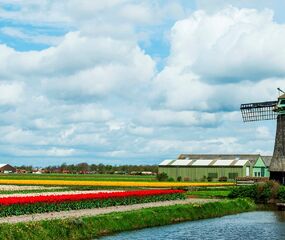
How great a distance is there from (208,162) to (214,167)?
2.35m

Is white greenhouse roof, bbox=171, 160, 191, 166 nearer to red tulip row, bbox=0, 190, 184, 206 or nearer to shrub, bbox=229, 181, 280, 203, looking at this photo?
shrub, bbox=229, 181, 280, 203

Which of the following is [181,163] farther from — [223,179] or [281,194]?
[281,194]

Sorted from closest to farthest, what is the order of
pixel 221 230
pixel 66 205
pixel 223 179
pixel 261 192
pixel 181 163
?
pixel 221 230 < pixel 66 205 < pixel 261 192 < pixel 223 179 < pixel 181 163

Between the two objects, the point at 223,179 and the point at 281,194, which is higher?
the point at 223,179

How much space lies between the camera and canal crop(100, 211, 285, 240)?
30094 millimetres

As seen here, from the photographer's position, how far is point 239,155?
110188 millimetres

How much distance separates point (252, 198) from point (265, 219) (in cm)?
1664

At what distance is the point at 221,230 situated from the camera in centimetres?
3331

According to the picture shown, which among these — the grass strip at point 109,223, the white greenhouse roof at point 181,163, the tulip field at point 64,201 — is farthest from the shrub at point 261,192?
the white greenhouse roof at point 181,163

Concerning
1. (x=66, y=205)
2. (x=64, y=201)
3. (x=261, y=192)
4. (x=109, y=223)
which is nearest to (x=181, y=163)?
(x=261, y=192)

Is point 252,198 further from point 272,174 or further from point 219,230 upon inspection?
point 219,230

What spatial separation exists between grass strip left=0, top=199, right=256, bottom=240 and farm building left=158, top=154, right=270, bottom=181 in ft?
183

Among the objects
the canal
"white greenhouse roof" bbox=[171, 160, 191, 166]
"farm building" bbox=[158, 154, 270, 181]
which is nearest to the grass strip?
the canal

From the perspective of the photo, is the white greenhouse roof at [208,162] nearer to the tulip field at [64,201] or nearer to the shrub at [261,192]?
the shrub at [261,192]
